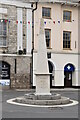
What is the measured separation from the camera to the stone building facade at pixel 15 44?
2962 cm

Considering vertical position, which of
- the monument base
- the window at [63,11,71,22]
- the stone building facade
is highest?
the window at [63,11,71,22]

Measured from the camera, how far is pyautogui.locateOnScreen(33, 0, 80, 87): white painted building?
104 feet

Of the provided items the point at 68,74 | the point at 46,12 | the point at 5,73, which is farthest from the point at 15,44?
the point at 68,74

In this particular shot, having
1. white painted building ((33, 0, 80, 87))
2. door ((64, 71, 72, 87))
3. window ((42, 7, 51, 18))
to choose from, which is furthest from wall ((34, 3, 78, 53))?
door ((64, 71, 72, 87))

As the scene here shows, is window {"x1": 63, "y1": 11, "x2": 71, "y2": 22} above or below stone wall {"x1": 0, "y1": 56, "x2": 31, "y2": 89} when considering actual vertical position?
above

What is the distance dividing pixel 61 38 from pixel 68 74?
4.35 m

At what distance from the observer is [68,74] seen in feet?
109

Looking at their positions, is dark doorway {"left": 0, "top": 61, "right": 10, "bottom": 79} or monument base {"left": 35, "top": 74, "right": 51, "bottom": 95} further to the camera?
dark doorway {"left": 0, "top": 61, "right": 10, "bottom": 79}

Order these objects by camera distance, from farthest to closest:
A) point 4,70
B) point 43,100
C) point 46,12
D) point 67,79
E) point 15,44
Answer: point 67,79 → point 46,12 → point 15,44 → point 4,70 → point 43,100

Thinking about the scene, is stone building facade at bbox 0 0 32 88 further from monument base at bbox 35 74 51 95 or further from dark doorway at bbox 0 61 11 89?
monument base at bbox 35 74 51 95

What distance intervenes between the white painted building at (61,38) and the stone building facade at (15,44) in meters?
1.11

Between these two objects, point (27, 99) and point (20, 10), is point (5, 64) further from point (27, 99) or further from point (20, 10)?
point (27, 99)

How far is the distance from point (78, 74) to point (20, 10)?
10.1 metres

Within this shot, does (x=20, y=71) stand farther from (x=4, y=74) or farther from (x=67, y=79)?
(x=67, y=79)
